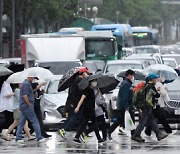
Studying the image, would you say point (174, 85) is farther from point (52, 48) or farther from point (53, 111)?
point (52, 48)

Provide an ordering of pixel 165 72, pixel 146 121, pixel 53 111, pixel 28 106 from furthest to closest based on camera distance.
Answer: pixel 165 72 < pixel 53 111 < pixel 146 121 < pixel 28 106

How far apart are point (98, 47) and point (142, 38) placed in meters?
30.4

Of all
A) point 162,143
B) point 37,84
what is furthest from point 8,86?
point 162,143

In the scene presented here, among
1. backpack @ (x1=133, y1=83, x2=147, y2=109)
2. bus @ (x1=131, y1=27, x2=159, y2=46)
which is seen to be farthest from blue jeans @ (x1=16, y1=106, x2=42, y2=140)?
bus @ (x1=131, y1=27, x2=159, y2=46)

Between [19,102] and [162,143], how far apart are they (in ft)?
11.4

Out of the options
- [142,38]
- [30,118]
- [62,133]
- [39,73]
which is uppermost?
[39,73]

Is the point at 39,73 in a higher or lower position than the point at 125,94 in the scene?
higher

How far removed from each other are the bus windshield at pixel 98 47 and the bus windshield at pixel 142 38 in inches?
1151

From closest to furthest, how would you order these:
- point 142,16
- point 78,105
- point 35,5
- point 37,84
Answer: point 78,105, point 37,84, point 35,5, point 142,16

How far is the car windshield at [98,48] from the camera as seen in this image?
46.9 metres

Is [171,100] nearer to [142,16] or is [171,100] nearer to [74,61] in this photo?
[74,61]

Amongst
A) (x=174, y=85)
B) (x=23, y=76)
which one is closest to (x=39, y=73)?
(x=23, y=76)

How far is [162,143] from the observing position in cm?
2125

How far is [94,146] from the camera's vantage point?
67.7ft
